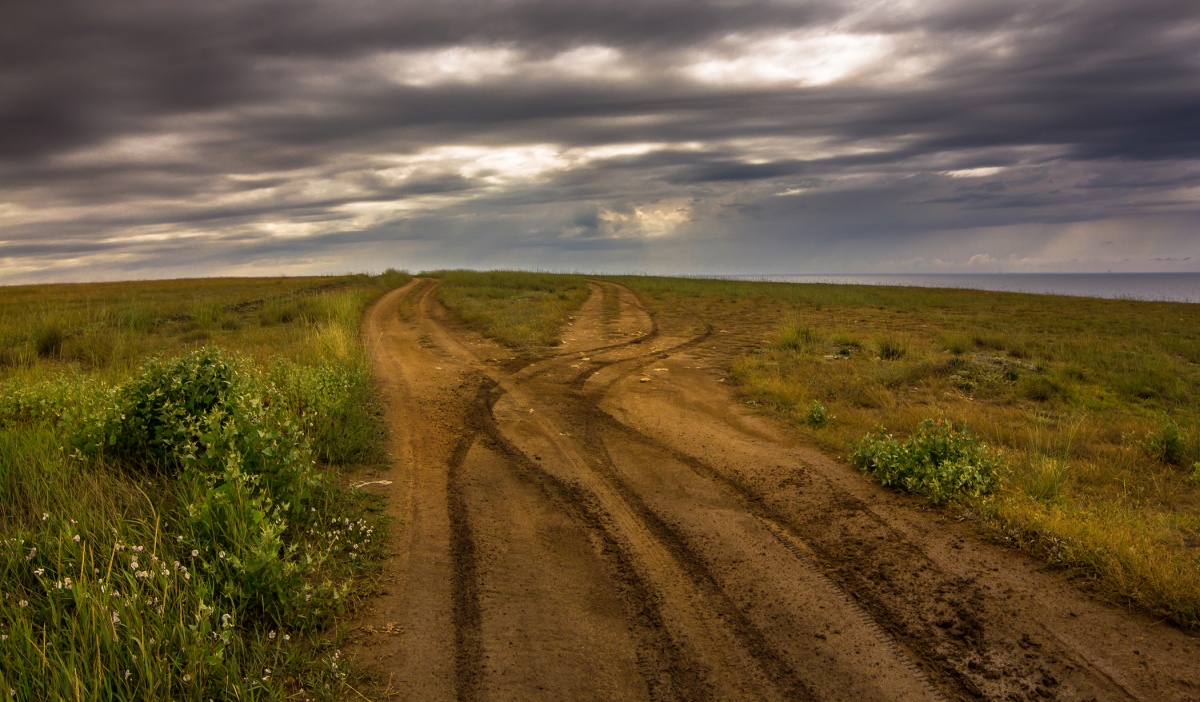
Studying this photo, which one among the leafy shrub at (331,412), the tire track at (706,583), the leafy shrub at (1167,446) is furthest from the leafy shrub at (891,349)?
the leafy shrub at (331,412)

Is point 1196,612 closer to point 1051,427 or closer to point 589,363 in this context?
point 1051,427

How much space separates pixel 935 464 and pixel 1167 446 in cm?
308

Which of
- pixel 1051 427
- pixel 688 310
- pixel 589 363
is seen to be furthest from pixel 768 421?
pixel 688 310

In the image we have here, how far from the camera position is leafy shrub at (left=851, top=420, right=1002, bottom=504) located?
20.0ft

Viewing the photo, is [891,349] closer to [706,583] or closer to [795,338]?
[795,338]

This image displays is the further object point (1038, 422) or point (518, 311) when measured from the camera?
point (518, 311)

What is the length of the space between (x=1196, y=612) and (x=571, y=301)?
73.5ft

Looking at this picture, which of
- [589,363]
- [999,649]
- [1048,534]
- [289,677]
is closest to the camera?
[289,677]

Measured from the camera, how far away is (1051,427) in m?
8.91

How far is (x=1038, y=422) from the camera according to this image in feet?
29.3

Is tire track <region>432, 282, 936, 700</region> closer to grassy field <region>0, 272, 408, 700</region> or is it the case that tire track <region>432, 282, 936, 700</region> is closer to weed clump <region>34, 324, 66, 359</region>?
grassy field <region>0, 272, 408, 700</region>

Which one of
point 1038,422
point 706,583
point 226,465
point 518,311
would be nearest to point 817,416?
point 1038,422

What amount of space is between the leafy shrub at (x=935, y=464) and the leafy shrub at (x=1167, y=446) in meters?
2.00

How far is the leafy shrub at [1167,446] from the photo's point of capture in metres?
7.35
